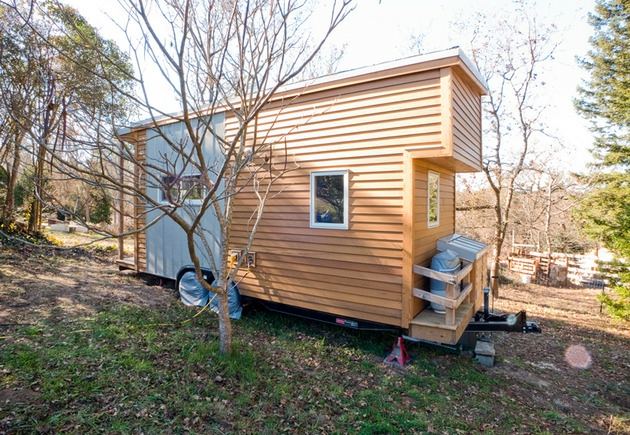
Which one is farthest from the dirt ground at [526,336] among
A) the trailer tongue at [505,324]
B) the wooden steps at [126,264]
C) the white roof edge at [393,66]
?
the white roof edge at [393,66]

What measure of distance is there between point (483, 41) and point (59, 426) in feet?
41.6

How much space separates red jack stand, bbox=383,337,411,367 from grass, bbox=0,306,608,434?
125 millimetres

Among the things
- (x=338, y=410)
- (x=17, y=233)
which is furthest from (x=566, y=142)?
(x=17, y=233)

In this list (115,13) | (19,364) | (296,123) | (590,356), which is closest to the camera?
(115,13)

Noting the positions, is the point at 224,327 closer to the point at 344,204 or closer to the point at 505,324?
the point at 344,204

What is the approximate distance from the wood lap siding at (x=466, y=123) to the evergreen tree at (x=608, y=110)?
8.53 metres

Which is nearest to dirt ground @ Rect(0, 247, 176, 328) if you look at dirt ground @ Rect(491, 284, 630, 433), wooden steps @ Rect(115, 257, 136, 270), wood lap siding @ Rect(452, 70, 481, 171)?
wooden steps @ Rect(115, 257, 136, 270)

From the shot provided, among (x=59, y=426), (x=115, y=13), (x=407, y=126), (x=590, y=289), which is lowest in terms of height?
(x=590, y=289)

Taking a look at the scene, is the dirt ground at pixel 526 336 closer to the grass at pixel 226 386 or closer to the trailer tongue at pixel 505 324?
the grass at pixel 226 386

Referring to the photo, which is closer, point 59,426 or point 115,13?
point 59,426

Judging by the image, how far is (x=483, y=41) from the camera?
34.3 feet

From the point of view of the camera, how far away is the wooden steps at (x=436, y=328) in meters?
4.32

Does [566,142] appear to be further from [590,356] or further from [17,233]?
[17,233]

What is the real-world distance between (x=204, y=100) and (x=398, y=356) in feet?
15.1
